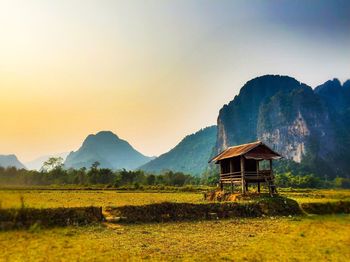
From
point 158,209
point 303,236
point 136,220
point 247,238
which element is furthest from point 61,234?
point 303,236

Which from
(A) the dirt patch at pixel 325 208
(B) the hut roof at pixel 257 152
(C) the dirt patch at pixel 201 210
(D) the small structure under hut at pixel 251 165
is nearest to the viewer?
(C) the dirt patch at pixel 201 210

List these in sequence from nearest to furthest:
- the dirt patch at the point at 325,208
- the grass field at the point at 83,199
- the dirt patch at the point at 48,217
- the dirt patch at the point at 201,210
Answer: the grass field at the point at 83,199, the dirt patch at the point at 48,217, the dirt patch at the point at 201,210, the dirt patch at the point at 325,208

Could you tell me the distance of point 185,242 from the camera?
1359 cm

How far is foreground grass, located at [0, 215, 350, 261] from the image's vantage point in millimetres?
11352

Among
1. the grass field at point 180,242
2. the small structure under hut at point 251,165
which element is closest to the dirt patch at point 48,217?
the grass field at point 180,242

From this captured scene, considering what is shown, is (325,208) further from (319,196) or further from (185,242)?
(319,196)

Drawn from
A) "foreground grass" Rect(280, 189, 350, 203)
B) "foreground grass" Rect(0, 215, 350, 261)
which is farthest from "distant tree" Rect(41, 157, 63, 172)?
"foreground grass" Rect(0, 215, 350, 261)

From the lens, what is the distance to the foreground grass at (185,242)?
1135cm

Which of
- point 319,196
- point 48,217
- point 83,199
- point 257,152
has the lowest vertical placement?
point 319,196

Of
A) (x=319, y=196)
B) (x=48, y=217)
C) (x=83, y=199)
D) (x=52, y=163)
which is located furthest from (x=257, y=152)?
(x=52, y=163)

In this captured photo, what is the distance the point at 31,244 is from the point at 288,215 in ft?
54.8

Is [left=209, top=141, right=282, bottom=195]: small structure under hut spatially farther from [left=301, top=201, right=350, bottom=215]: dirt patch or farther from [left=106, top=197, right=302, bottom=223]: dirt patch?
[left=106, top=197, right=302, bottom=223]: dirt patch

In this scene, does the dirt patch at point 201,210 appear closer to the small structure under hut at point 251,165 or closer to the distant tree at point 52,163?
the small structure under hut at point 251,165

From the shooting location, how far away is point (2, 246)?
41.4 feet
